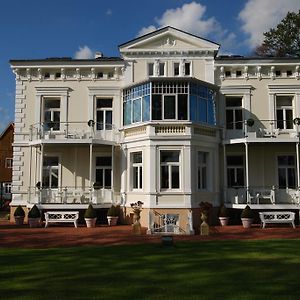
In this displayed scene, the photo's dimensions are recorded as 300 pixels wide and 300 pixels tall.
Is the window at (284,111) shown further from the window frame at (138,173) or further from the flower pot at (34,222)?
the flower pot at (34,222)

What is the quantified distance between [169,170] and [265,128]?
662 centimetres

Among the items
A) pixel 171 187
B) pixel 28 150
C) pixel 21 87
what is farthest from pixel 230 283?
pixel 21 87

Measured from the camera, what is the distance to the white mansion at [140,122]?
21750mm

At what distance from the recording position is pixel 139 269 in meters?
10.4

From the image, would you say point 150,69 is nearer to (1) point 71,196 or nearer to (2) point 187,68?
(2) point 187,68

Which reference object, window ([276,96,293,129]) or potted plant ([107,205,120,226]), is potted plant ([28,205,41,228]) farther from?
window ([276,96,293,129])

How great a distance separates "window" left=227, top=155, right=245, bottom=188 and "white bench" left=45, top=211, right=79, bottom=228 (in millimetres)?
8840

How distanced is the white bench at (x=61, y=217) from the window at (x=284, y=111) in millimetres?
12665

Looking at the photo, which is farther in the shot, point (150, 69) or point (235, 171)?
point (150, 69)

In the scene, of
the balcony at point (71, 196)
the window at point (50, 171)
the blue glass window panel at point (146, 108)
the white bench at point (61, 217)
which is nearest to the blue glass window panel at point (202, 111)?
the blue glass window panel at point (146, 108)

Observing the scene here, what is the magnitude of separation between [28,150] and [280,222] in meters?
14.5

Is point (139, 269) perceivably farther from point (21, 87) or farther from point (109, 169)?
point (21, 87)

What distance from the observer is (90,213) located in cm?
2059

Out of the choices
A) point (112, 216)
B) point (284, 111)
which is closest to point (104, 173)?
point (112, 216)
